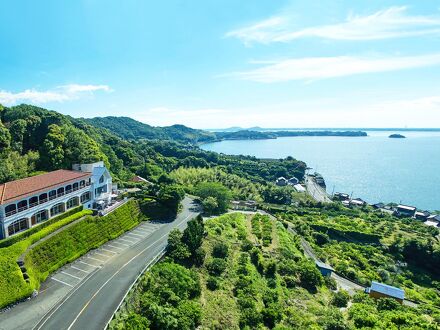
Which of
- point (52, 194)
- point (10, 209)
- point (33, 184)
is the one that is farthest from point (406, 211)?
point (10, 209)

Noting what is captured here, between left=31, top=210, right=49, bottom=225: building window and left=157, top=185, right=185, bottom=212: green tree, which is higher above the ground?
left=31, top=210, right=49, bottom=225: building window

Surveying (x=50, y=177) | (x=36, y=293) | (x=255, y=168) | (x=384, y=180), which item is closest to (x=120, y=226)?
(x=50, y=177)

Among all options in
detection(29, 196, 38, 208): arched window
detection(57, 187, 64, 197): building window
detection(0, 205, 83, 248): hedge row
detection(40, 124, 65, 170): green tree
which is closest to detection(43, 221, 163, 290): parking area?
detection(0, 205, 83, 248): hedge row

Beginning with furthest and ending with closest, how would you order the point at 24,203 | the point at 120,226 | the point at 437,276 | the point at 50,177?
the point at 437,276 < the point at 120,226 < the point at 50,177 < the point at 24,203

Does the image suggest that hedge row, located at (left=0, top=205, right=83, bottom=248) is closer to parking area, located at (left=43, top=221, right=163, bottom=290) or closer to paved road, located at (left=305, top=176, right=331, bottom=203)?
parking area, located at (left=43, top=221, right=163, bottom=290)

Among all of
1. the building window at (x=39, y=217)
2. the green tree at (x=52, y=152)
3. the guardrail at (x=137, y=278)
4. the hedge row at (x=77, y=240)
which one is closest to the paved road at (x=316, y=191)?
the hedge row at (x=77, y=240)

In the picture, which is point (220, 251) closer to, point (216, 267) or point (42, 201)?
point (216, 267)

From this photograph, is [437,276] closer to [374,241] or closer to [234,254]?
[374,241]
